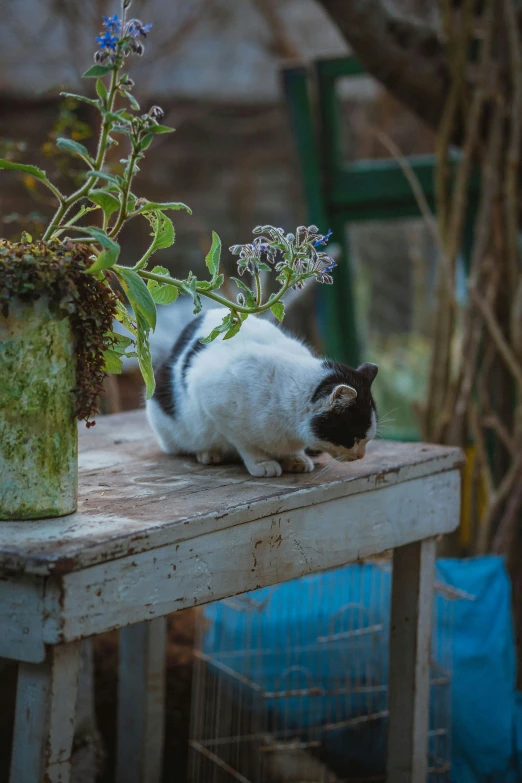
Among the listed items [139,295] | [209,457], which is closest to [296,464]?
[209,457]

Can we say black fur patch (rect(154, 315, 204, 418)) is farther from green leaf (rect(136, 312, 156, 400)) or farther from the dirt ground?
the dirt ground

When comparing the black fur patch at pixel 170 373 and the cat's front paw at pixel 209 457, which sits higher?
the black fur patch at pixel 170 373

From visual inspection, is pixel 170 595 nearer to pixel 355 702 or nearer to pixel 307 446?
pixel 307 446

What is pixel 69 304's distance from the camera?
104cm

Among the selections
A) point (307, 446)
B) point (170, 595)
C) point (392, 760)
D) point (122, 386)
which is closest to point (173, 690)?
point (392, 760)

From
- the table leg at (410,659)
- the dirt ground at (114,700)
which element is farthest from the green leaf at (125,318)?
the dirt ground at (114,700)

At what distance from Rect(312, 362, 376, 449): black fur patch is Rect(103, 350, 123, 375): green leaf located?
13.3 inches

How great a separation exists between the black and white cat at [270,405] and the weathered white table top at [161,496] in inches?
1.8

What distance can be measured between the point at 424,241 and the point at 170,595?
2.44 metres

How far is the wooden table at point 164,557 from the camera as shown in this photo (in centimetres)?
93

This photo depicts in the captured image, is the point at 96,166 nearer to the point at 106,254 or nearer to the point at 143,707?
the point at 106,254

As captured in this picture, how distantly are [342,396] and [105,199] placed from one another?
1.68 feet

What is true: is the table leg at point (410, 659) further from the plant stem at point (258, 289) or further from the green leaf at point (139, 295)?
the green leaf at point (139, 295)

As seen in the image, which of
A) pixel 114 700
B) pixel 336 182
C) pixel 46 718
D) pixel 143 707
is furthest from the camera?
pixel 336 182
